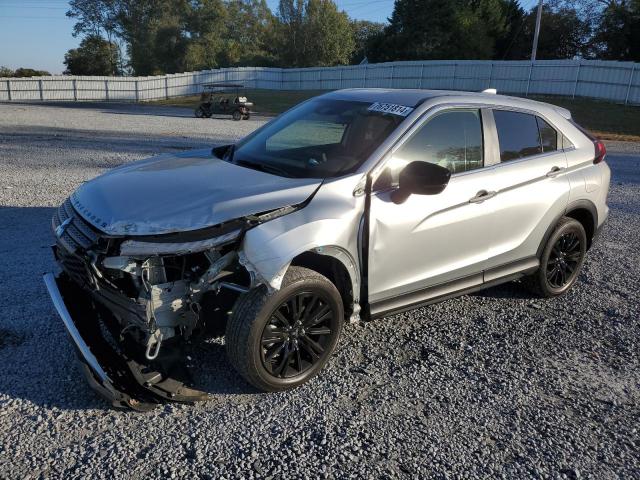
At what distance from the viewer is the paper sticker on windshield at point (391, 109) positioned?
405 cm

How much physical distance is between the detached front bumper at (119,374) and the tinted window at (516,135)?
307 centimetres

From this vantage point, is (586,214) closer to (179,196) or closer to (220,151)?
(220,151)

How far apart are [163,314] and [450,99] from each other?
107 inches

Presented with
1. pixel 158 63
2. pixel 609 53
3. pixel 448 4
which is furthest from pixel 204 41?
pixel 609 53

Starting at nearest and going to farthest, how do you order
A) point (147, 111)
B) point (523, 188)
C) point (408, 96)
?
point (408, 96)
point (523, 188)
point (147, 111)

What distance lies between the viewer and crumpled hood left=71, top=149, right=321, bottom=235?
313 cm

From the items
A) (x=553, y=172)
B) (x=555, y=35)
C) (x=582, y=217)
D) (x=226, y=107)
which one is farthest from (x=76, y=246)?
(x=555, y=35)

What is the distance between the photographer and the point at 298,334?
11.2 ft

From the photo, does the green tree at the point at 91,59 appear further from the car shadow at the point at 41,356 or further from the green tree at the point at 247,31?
the car shadow at the point at 41,356

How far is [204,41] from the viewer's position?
A: 58750 millimetres

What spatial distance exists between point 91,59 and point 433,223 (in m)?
59.5

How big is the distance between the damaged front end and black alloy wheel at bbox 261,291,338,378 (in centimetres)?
31

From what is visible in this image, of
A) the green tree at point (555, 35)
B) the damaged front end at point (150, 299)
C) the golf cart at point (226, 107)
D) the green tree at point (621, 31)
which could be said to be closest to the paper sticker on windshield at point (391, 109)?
the damaged front end at point (150, 299)

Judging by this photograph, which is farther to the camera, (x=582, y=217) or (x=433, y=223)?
(x=582, y=217)
